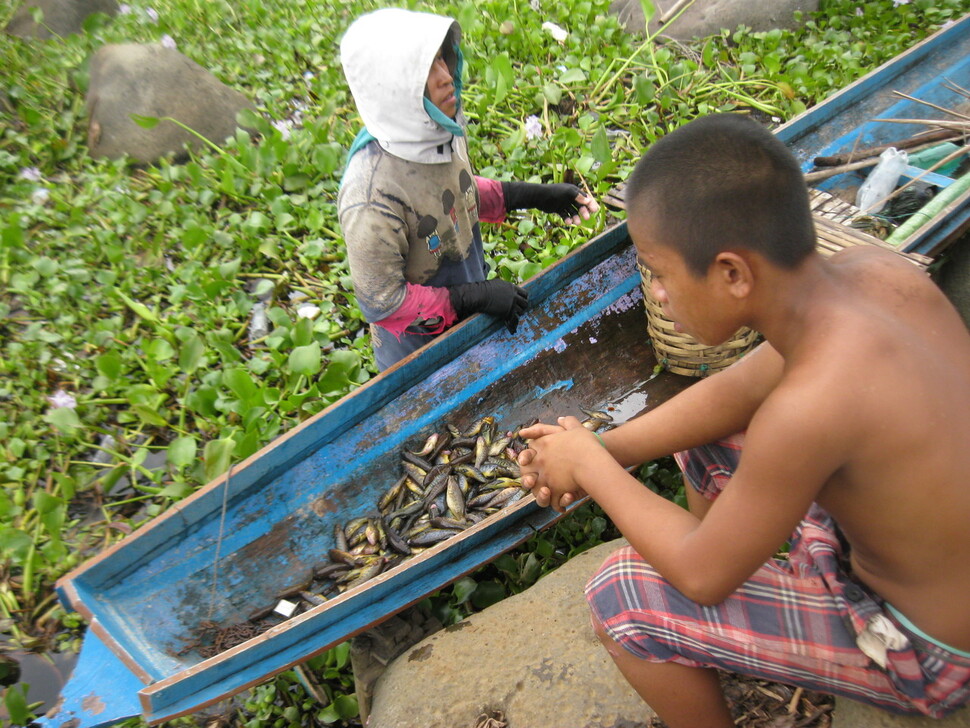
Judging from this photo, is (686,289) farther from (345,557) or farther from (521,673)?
(345,557)

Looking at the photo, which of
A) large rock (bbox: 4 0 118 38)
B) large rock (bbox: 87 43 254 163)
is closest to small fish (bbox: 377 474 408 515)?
large rock (bbox: 87 43 254 163)

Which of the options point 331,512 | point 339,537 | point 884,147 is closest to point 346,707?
point 339,537

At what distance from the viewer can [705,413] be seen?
193cm

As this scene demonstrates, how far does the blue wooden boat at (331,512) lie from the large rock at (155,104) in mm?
3537

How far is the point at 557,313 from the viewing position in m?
3.45

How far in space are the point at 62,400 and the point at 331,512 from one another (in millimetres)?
2003

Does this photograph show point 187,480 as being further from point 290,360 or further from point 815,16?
point 815,16

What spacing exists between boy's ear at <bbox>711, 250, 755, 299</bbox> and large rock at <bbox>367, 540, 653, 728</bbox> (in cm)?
140

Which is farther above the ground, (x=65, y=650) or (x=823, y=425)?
(x=823, y=425)

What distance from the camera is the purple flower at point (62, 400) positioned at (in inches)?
153

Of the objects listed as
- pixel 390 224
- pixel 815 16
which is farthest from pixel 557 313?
pixel 815 16

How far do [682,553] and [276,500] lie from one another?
1883mm

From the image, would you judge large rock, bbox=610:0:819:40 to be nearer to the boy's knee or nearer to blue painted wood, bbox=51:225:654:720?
blue painted wood, bbox=51:225:654:720

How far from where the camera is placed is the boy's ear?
1.46 m
